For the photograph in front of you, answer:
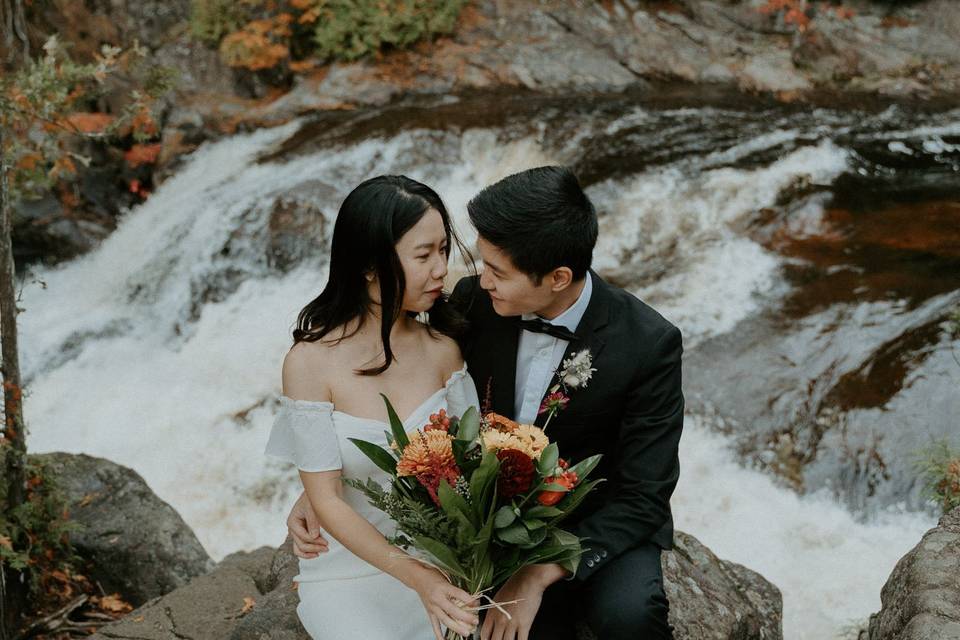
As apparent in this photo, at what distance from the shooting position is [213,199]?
859 cm

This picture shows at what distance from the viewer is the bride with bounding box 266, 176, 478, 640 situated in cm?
255

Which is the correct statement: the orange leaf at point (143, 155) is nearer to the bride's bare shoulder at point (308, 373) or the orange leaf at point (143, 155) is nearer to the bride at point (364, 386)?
the bride at point (364, 386)

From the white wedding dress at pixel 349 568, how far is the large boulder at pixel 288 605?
37 centimetres

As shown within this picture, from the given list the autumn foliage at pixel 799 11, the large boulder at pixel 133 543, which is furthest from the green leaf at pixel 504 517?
the autumn foliage at pixel 799 11

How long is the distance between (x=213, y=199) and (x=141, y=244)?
34.9 inches

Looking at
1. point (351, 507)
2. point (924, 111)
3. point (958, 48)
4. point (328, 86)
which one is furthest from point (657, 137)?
point (351, 507)

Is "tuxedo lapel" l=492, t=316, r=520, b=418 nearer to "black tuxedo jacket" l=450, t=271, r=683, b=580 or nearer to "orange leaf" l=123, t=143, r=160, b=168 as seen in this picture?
"black tuxedo jacket" l=450, t=271, r=683, b=580

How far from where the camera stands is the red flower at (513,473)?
2.05 meters

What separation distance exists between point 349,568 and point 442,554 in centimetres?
67

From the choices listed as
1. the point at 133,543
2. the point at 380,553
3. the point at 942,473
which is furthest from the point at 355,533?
the point at 942,473

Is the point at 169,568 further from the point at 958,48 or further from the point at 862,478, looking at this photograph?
the point at 958,48

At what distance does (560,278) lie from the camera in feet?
8.69

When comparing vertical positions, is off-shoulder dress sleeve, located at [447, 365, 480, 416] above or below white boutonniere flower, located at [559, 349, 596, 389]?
below

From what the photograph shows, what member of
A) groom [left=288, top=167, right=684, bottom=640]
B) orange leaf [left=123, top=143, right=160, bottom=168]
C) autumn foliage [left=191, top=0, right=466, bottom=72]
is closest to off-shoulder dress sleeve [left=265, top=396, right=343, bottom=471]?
groom [left=288, top=167, right=684, bottom=640]
